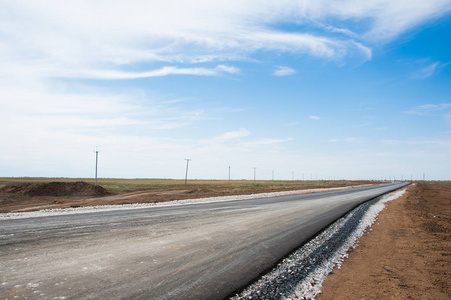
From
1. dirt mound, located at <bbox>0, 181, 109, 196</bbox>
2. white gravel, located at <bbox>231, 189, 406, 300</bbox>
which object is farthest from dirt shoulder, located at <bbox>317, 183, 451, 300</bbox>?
dirt mound, located at <bbox>0, 181, 109, 196</bbox>

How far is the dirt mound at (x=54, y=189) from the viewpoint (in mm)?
32219

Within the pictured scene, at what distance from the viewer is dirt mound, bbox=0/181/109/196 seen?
3222 centimetres

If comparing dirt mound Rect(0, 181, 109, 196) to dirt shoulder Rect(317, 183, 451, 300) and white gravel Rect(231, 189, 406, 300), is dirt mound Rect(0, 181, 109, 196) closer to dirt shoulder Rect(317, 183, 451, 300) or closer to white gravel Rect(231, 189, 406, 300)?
white gravel Rect(231, 189, 406, 300)

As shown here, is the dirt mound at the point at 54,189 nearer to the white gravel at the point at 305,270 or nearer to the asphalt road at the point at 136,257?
the asphalt road at the point at 136,257

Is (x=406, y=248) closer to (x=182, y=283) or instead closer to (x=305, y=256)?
(x=305, y=256)

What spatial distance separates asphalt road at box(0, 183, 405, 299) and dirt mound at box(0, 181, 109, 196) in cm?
2691

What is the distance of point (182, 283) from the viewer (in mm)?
4566

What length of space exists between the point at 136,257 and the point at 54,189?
3446 cm

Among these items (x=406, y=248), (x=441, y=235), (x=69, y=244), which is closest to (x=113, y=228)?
(x=69, y=244)

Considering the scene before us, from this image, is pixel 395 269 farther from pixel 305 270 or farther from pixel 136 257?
pixel 136 257

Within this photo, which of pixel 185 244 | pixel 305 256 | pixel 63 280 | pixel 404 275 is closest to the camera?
pixel 63 280

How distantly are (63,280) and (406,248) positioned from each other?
8.60 m

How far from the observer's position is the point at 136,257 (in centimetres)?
593

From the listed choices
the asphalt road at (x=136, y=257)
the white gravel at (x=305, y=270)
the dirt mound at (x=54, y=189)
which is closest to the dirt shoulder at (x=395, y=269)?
the white gravel at (x=305, y=270)
